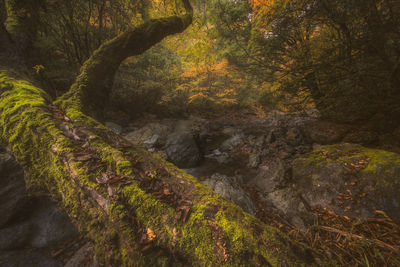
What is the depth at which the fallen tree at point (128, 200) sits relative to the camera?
1.10m

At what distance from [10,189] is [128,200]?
1.64 meters

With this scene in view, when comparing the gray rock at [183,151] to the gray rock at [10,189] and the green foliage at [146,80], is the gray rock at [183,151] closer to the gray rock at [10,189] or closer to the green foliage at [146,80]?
the green foliage at [146,80]

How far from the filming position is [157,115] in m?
9.88

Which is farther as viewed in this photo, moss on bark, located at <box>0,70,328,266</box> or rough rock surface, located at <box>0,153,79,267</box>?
rough rock surface, located at <box>0,153,79,267</box>

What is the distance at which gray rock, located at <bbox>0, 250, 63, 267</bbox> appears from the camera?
4.88 ft

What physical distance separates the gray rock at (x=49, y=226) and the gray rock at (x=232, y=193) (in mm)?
2892

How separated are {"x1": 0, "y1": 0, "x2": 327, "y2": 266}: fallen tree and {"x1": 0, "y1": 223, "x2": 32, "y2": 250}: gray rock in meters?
0.47

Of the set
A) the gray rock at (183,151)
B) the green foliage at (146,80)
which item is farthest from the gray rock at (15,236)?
the green foliage at (146,80)

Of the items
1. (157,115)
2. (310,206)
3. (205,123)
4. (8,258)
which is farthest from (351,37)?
(157,115)

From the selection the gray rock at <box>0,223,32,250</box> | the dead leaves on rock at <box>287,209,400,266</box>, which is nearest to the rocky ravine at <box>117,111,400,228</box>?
the dead leaves on rock at <box>287,209,400,266</box>

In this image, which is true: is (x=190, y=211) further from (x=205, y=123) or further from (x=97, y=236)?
(x=205, y=123)

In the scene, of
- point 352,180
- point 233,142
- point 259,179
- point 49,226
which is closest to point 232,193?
point 259,179

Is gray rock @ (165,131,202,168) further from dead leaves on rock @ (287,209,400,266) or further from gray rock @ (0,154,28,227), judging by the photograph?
dead leaves on rock @ (287,209,400,266)

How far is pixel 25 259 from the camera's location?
1563mm
